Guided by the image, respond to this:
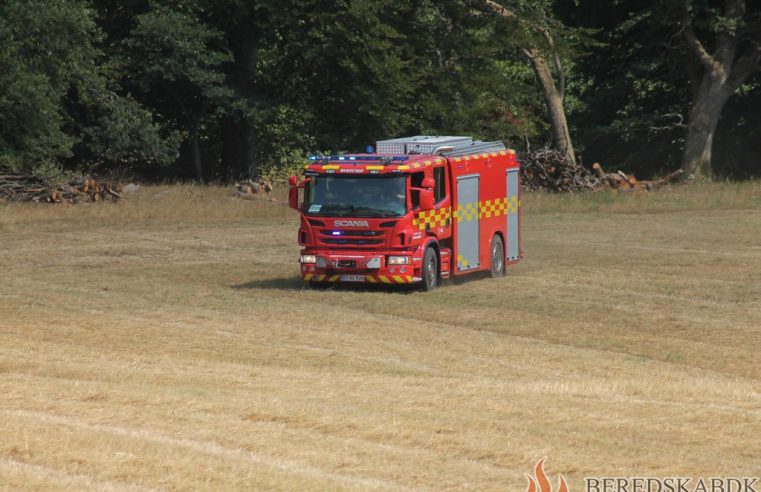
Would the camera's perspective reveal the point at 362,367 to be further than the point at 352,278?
No

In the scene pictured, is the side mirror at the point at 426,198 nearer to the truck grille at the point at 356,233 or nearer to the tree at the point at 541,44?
the truck grille at the point at 356,233

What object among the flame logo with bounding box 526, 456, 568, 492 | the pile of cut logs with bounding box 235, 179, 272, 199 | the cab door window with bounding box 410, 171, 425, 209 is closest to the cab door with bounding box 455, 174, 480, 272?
the cab door window with bounding box 410, 171, 425, 209

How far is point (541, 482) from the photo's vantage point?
30.7 feet

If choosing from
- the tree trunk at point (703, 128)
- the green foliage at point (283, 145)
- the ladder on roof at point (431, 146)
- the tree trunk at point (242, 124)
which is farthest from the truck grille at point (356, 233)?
the tree trunk at point (703, 128)

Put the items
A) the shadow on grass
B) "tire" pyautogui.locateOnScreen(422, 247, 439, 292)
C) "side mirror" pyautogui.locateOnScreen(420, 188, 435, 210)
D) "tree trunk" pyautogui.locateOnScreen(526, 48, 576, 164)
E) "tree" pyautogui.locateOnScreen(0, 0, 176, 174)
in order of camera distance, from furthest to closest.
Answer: "tree trunk" pyautogui.locateOnScreen(526, 48, 576, 164), "tree" pyautogui.locateOnScreen(0, 0, 176, 174), the shadow on grass, "tire" pyautogui.locateOnScreen(422, 247, 439, 292), "side mirror" pyautogui.locateOnScreen(420, 188, 435, 210)

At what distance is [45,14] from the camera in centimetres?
3997

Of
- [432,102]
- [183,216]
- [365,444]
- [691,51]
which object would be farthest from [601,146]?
[365,444]

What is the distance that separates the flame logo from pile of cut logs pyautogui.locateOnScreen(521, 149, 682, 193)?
39024 millimetres

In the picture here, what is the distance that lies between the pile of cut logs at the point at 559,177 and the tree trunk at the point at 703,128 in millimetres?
4278

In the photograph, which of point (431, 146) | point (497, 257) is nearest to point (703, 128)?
point (497, 257)

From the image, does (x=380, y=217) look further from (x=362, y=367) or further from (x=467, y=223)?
(x=362, y=367)

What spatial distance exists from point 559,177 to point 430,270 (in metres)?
25.1

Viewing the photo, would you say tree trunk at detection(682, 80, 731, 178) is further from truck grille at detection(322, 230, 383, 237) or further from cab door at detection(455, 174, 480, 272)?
truck grille at detection(322, 230, 383, 237)

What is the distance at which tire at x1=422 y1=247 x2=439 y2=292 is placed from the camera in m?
24.5
